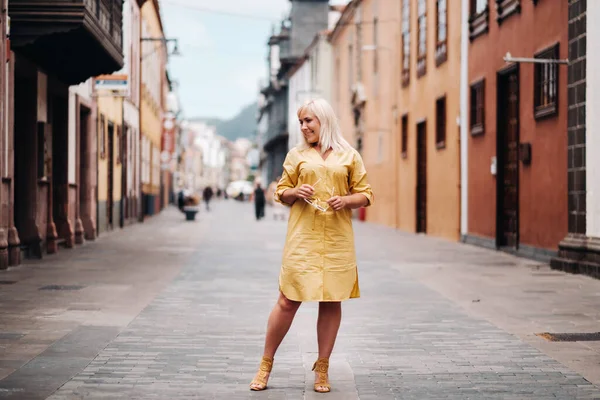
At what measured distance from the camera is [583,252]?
46.5 ft

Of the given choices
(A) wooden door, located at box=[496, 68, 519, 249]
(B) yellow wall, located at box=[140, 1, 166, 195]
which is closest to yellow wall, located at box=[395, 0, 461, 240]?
(A) wooden door, located at box=[496, 68, 519, 249]

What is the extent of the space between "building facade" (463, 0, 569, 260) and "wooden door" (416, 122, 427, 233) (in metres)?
5.74

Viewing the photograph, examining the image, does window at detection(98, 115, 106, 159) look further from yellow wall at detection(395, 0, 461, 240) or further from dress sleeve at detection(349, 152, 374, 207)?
dress sleeve at detection(349, 152, 374, 207)

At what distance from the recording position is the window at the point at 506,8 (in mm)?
18523

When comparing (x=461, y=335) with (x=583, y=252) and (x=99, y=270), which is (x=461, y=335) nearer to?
(x=583, y=252)

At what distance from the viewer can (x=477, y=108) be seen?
22.2 m

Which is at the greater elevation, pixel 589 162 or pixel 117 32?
pixel 117 32

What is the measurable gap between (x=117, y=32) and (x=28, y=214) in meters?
4.19

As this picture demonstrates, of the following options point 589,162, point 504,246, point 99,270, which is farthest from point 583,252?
point 99,270

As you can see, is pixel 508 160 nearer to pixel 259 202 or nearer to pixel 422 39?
pixel 422 39

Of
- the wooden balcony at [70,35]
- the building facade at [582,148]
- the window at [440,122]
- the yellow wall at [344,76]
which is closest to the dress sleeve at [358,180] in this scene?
the building facade at [582,148]

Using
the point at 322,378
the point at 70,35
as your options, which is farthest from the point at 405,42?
the point at 322,378

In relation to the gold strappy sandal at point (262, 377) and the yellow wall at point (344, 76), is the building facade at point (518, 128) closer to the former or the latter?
the gold strappy sandal at point (262, 377)

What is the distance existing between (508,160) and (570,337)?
11.9 m
